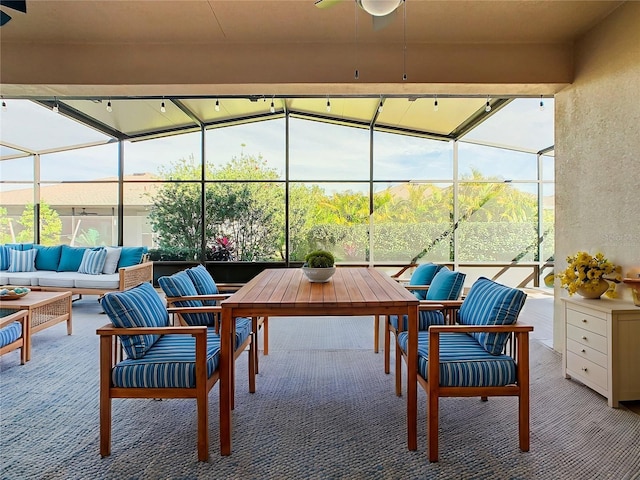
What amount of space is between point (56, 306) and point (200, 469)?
330cm

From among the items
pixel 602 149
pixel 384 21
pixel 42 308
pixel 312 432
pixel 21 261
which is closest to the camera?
pixel 312 432

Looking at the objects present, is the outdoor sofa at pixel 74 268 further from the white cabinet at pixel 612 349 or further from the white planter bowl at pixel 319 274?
the white cabinet at pixel 612 349

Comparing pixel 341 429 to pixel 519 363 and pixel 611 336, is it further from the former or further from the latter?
pixel 611 336

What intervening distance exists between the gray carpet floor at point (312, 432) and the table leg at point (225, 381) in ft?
0.30

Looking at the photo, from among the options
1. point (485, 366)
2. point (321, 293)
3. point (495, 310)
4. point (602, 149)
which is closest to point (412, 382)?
point (485, 366)

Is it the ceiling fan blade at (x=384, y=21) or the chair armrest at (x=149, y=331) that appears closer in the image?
the chair armrest at (x=149, y=331)

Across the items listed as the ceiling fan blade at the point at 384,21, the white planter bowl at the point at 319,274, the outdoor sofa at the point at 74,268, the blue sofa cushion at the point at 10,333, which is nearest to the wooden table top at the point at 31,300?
the blue sofa cushion at the point at 10,333

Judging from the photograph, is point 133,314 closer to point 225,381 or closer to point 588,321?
point 225,381

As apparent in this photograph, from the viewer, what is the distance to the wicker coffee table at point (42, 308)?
3523 mm

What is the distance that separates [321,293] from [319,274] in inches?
18.4

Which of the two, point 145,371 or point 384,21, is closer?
point 145,371

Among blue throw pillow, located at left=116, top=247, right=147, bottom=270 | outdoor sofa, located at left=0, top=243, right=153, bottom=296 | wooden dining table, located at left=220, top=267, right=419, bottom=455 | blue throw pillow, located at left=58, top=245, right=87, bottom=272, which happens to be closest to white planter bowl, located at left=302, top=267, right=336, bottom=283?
wooden dining table, located at left=220, top=267, right=419, bottom=455

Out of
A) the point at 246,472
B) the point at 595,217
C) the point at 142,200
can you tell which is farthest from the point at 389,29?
the point at 142,200

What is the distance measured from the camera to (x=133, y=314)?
2074mm
